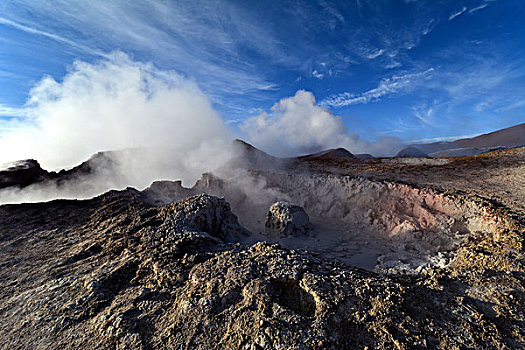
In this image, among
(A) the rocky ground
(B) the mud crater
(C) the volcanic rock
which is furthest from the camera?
(C) the volcanic rock

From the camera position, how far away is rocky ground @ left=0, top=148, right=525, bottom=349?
89.0 inches

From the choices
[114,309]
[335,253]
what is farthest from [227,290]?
[335,253]

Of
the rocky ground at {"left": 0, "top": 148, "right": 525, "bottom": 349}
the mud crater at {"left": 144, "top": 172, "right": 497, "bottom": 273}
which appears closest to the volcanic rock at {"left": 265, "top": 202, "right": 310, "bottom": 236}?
the mud crater at {"left": 144, "top": 172, "right": 497, "bottom": 273}

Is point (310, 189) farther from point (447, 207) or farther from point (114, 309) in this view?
point (114, 309)

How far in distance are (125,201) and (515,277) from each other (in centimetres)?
824

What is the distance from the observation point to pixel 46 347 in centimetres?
249

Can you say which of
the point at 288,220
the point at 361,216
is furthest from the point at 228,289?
the point at 361,216

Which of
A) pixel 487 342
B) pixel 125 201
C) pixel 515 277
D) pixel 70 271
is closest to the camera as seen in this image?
pixel 487 342

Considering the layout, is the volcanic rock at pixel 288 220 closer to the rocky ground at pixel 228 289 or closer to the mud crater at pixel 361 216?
the mud crater at pixel 361 216

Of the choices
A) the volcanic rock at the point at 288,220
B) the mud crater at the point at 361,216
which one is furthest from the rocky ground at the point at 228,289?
the volcanic rock at the point at 288,220

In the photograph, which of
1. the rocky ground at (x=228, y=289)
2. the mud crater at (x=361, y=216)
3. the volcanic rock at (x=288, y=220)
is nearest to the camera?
the rocky ground at (x=228, y=289)

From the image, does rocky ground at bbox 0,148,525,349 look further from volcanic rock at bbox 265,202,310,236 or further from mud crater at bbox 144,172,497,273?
volcanic rock at bbox 265,202,310,236

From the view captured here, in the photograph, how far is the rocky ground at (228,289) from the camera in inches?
89.0

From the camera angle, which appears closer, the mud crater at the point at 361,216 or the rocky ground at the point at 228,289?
the rocky ground at the point at 228,289
